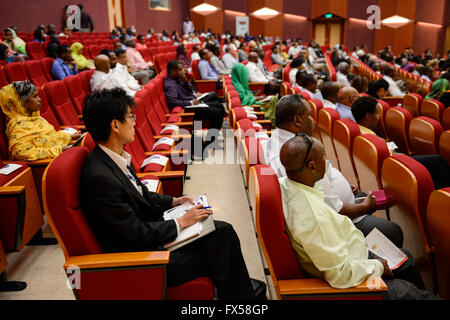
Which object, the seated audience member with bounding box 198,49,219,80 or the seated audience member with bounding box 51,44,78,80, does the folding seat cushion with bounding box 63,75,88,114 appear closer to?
the seated audience member with bounding box 51,44,78,80

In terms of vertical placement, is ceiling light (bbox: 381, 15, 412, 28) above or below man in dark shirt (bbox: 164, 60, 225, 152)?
above

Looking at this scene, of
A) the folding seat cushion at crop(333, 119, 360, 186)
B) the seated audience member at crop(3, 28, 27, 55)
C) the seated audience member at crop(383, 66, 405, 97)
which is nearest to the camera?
the folding seat cushion at crop(333, 119, 360, 186)

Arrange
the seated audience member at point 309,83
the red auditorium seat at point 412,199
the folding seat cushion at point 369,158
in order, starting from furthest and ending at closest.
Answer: the seated audience member at point 309,83
the folding seat cushion at point 369,158
the red auditorium seat at point 412,199

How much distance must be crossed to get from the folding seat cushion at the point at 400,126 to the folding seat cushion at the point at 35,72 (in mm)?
3086

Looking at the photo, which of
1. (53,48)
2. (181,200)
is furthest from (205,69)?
(181,200)

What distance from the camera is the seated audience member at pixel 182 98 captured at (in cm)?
335

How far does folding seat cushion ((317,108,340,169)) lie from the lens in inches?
81.7

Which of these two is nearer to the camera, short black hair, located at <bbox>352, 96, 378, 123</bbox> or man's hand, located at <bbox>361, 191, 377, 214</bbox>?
man's hand, located at <bbox>361, 191, 377, 214</bbox>

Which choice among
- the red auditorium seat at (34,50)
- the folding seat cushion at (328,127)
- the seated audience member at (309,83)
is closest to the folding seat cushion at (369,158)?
the folding seat cushion at (328,127)

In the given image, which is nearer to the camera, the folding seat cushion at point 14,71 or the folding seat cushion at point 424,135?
the folding seat cushion at point 424,135

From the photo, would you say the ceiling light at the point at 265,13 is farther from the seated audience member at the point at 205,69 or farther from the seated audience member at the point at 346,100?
the seated audience member at the point at 346,100

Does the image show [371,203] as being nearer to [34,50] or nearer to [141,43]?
[34,50]

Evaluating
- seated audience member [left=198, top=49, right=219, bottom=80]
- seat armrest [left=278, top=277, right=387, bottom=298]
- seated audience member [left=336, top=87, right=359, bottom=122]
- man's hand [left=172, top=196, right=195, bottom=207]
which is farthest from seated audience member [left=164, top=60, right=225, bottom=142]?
seat armrest [left=278, top=277, right=387, bottom=298]

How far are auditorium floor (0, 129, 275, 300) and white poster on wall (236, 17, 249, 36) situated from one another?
40.1 ft
